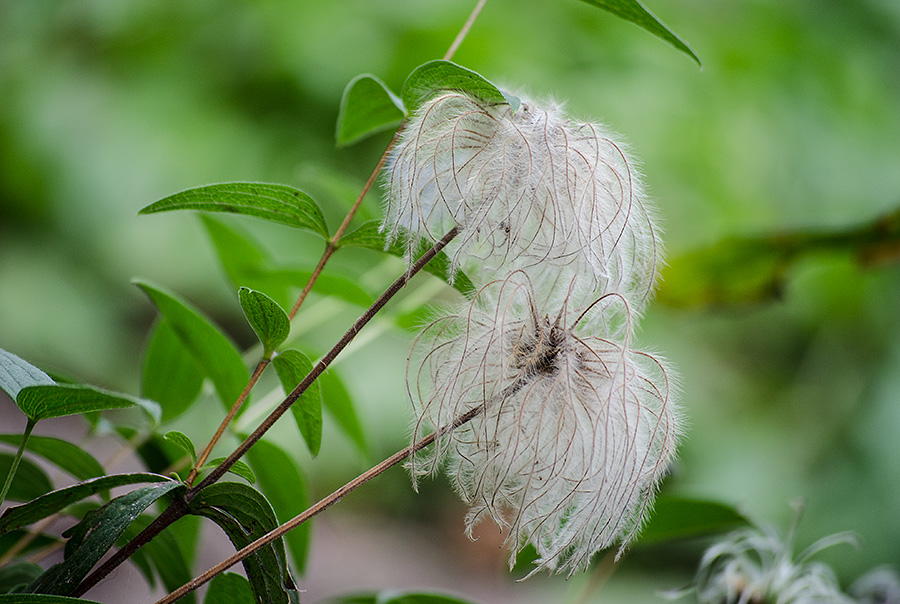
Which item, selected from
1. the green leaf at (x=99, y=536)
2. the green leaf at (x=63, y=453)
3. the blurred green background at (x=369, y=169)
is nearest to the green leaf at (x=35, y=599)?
the green leaf at (x=99, y=536)

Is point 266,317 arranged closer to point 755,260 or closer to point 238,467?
point 238,467

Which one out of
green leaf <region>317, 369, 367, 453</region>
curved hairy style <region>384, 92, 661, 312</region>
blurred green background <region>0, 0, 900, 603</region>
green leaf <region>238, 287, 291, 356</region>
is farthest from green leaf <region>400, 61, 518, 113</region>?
blurred green background <region>0, 0, 900, 603</region>

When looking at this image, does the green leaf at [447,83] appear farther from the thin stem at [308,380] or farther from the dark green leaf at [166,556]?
the dark green leaf at [166,556]

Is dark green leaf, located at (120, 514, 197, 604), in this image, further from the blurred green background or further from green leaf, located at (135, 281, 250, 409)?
the blurred green background

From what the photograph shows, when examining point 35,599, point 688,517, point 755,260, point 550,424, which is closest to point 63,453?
point 35,599

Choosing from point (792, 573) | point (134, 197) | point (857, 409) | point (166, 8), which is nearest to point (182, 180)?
point (134, 197)
